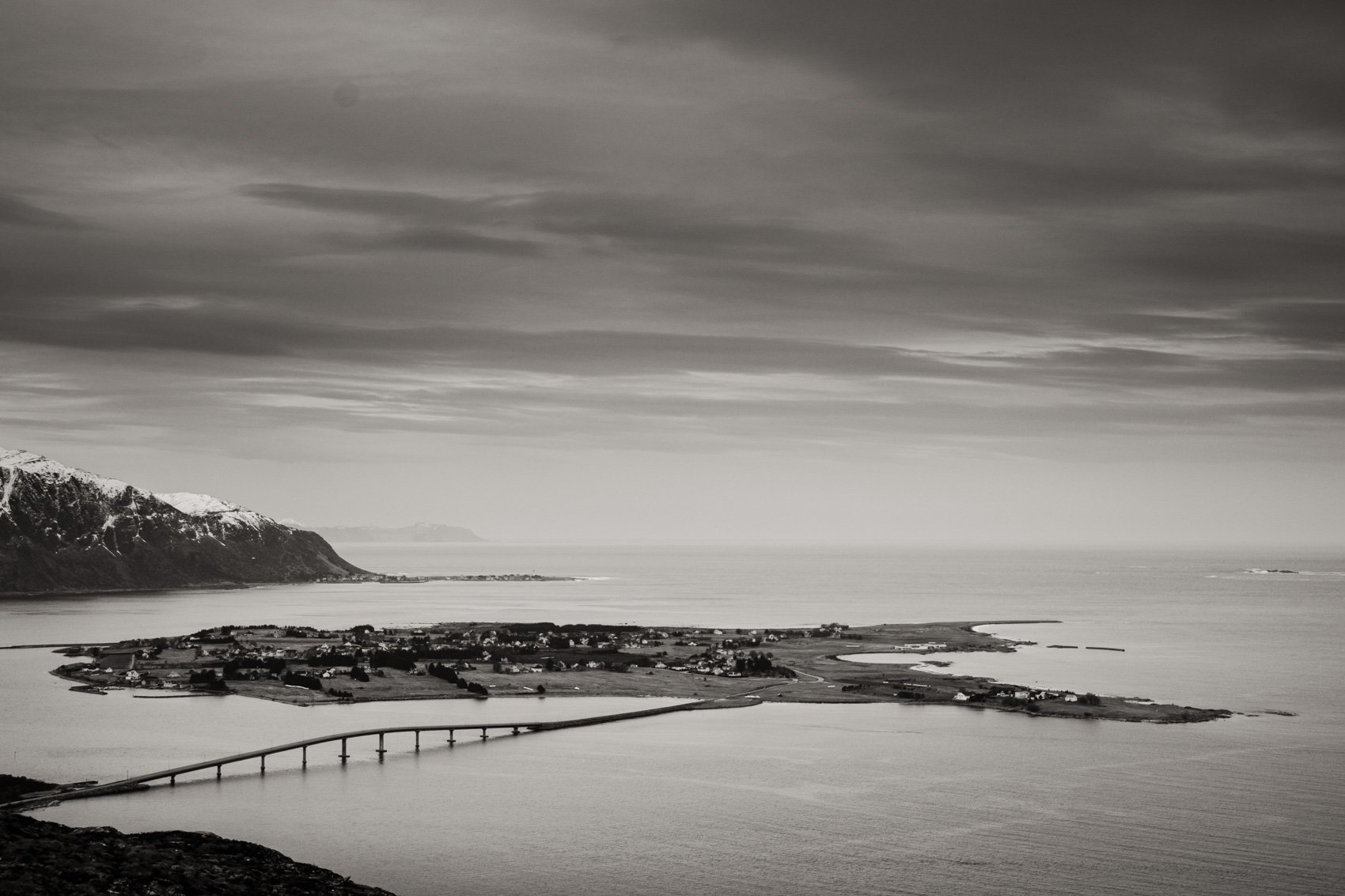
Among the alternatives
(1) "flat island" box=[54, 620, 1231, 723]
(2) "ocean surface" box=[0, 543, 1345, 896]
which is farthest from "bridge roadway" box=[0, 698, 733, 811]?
(1) "flat island" box=[54, 620, 1231, 723]

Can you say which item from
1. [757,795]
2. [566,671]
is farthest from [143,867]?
[566,671]

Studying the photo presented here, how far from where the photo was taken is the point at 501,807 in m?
88.0

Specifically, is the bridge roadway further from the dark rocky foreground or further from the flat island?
the dark rocky foreground

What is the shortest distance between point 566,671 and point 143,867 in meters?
102

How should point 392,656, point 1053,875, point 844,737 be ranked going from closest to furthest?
point 1053,875
point 844,737
point 392,656

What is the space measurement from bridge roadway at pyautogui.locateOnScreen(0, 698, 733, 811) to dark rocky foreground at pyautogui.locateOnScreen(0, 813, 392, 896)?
1992cm

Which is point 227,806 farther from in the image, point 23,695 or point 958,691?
point 958,691

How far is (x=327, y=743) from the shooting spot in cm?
11294

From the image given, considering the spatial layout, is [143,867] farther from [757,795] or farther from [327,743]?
[327,743]

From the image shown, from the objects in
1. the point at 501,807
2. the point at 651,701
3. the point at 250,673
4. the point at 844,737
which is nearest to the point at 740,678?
the point at 651,701

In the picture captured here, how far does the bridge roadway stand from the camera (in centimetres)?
8662

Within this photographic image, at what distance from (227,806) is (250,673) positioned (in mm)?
71527

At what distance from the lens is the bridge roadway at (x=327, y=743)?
86.6m

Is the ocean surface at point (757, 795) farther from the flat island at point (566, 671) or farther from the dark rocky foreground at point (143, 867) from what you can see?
the dark rocky foreground at point (143, 867)
